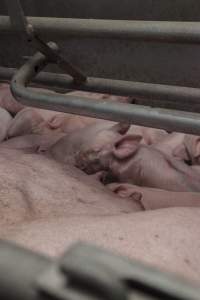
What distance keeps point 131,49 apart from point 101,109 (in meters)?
0.71

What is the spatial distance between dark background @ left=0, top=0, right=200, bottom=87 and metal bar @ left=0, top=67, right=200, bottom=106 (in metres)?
0.33

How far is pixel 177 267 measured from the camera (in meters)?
0.90

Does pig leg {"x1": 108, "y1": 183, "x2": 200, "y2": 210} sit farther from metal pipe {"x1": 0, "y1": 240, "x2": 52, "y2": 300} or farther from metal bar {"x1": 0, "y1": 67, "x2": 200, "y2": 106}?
metal pipe {"x1": 0, "y1": 240, "x2": 52, "y2": 300}

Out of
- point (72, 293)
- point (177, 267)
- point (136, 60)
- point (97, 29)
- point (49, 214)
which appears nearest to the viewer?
point (72, 293)

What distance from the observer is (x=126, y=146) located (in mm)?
1767

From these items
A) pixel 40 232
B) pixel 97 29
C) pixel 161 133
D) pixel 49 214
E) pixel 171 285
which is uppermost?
pixel 171 285

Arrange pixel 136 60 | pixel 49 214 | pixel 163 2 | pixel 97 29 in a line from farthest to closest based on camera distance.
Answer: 1. pixel 136 60
2. pixel 163 2
3. pixel 97 29
4. pixel 49 214

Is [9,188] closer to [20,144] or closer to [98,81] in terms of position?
[98,81]

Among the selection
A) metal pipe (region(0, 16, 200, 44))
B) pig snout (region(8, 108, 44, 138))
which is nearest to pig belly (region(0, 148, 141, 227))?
metal pipe (region(0, 16, 200, 44))

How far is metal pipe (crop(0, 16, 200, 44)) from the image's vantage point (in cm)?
126

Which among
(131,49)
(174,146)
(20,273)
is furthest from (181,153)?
(20,273)

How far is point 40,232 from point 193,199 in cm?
56

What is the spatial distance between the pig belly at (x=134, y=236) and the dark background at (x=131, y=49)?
911 millimetres

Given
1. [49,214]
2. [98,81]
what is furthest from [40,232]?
[98,81]
